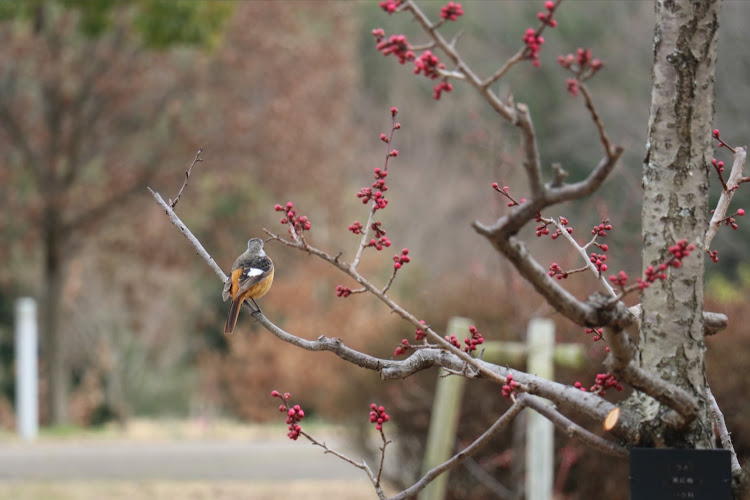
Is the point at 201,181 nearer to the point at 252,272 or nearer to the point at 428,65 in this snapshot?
the point at 252,272

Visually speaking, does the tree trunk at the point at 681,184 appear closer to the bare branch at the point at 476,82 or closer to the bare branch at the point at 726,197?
the bare branch at the point at 726,197

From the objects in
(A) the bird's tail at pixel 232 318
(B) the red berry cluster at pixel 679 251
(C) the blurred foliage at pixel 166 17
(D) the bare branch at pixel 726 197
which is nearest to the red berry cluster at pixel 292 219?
(B) the red berry cluster at pixel 679 251

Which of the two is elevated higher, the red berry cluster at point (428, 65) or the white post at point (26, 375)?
the white post at point (26, 375)

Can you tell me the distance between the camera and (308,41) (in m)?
18.3

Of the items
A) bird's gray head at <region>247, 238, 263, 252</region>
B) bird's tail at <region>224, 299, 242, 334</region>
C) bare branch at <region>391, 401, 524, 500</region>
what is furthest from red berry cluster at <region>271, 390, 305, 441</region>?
bird's tail at <region>224, 299, 242, 334</region>

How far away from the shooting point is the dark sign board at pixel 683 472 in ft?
5.74

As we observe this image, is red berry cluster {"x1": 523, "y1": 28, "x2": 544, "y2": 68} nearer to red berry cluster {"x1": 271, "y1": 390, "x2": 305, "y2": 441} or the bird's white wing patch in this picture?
red berry cluster {"x1": 271, "y1": 390, "x2": 305, "y2": 441}

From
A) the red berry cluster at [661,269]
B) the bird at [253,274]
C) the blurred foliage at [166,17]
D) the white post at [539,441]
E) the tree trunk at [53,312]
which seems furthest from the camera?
the tree trunk at [53,312]

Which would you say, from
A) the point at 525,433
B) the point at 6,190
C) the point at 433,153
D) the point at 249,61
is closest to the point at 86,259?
the point at 6,190

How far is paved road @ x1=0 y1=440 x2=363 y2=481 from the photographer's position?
398 inches

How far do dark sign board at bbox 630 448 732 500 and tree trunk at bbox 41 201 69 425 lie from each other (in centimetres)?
1442

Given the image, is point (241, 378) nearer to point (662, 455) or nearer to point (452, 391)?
point (452, 391)

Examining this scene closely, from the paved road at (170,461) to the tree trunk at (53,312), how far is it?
3.23 m

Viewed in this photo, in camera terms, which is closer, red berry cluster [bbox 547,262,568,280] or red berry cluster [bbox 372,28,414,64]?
red berry cluster [bbox 372,28,414,64]
